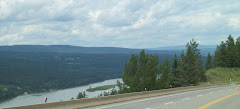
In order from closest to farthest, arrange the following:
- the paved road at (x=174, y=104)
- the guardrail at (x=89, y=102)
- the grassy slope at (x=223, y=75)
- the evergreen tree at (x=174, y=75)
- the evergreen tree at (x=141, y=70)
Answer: the guardrail at (x=89, y=102)
the paved road at (x=174, y=104)
the evergreen tree at (x=141, y=70)
the evergreen tree at (x=174, y=75)
the grassy slope at (x=223, y=75)

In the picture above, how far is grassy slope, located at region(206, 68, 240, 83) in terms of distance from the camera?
266ft

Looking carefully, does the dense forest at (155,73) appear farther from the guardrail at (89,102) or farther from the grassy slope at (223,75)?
the guardrail at (89,102)

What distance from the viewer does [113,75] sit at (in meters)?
199

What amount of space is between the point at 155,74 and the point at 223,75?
28.6m

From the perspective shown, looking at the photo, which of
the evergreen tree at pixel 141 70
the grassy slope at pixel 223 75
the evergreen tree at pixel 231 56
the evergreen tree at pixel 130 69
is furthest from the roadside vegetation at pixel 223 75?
the evergreen tree at pixel 130 69

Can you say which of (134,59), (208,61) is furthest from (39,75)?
(134,59)

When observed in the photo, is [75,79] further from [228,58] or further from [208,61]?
[228,58]

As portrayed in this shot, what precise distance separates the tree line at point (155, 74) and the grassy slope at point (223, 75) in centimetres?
430

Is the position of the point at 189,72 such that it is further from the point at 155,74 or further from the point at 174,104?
the point at 174,104

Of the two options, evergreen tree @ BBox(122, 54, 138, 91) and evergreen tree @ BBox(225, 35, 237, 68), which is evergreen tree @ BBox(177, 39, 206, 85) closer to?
evergreen tree @ BBox(122, 54, 138, 91)

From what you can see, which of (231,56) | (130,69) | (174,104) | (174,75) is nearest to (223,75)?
(231,56)

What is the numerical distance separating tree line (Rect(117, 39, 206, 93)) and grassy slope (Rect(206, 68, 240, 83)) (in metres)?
4.30

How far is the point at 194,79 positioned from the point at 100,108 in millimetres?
62740

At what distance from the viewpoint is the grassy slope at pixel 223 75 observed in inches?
3193
